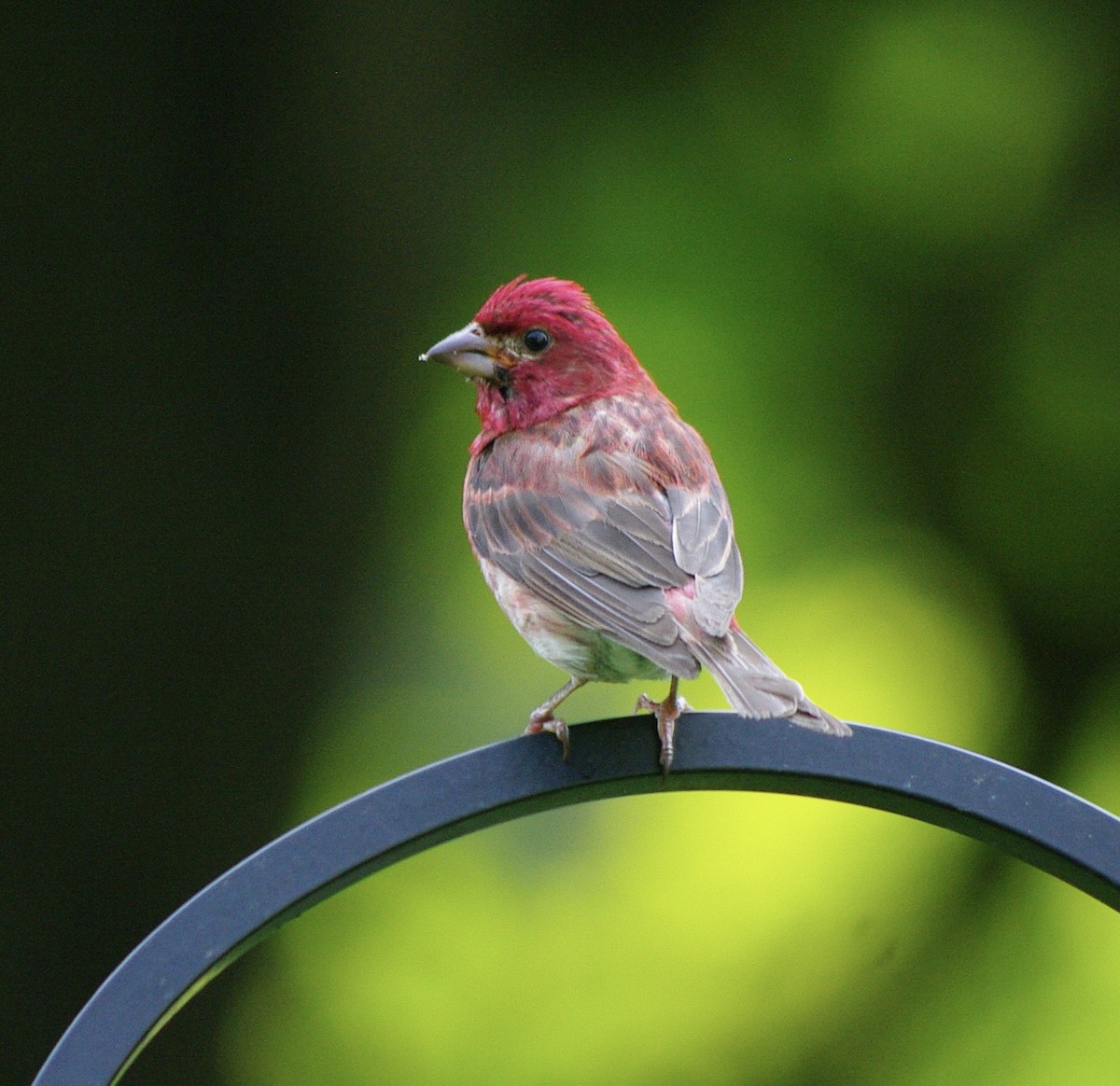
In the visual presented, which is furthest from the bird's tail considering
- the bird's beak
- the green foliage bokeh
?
the green foliage bokeh

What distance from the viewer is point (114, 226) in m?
4.89

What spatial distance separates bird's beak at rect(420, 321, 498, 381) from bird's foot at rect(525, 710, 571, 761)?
0.97m

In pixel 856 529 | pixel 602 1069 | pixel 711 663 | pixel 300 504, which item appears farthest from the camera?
pixel 300 504

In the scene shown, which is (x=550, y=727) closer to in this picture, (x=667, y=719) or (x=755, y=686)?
(x=667, y=719)

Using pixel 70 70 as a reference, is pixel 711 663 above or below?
below

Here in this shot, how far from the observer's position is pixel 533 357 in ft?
11.7

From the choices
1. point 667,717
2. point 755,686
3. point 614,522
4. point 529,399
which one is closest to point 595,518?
point 614,522

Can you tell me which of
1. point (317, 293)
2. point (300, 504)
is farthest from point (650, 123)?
point (300, 504)

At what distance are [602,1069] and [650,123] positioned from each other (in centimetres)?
270

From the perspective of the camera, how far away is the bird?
2.66 m

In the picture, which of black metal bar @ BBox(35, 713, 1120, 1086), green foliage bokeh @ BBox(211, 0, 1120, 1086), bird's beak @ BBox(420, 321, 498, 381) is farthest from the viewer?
green foliage bokeh @ BBox(211, 0, 1120, 1086)

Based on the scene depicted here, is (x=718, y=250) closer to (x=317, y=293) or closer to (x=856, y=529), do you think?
(x=856, y=529)

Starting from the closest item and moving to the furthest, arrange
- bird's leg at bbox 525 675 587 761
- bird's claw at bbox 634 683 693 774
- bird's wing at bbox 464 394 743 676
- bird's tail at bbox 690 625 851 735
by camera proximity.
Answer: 1. bird's tail at bbox 690 625 851 735
2. bird's claw at bbox 634 683 693 774
3. bird's leg at bbox 525 675 587 761
4. bird's wing at bbox 464 394 743 676

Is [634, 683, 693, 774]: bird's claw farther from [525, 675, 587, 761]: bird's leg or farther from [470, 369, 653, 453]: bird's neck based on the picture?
[470, 369, 653, 453]: bird's neck
